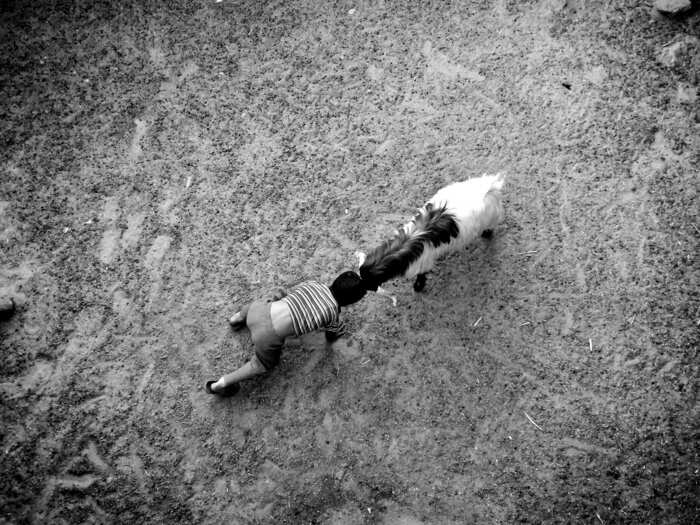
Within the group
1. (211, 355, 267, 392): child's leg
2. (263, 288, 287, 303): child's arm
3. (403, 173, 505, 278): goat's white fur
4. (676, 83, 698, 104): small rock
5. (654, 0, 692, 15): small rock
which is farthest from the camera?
(654, 0, 692, 15): small rock

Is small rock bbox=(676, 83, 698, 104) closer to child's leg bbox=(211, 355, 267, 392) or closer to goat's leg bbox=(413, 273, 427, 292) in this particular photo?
goat's leg bbox=(413, 273, 427, 292)

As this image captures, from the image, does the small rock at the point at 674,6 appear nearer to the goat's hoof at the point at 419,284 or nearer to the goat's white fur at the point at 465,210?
the goat's white fur at the point at 465,210

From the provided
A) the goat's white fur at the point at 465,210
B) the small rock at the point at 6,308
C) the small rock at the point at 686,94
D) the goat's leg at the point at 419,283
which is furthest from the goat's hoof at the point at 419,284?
the small rock at the point at 6,308

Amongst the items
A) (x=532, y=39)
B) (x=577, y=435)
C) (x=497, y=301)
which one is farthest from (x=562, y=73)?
(x=577, y=435)

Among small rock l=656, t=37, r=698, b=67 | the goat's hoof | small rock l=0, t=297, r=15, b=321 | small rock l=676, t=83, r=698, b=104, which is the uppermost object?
small rock l=0, t=297, r=15, b=321

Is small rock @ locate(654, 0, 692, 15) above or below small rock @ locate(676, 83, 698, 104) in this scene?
above

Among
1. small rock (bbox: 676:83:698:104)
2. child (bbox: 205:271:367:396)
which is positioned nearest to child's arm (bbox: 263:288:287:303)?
child (bbox: 205:271:367:396)
